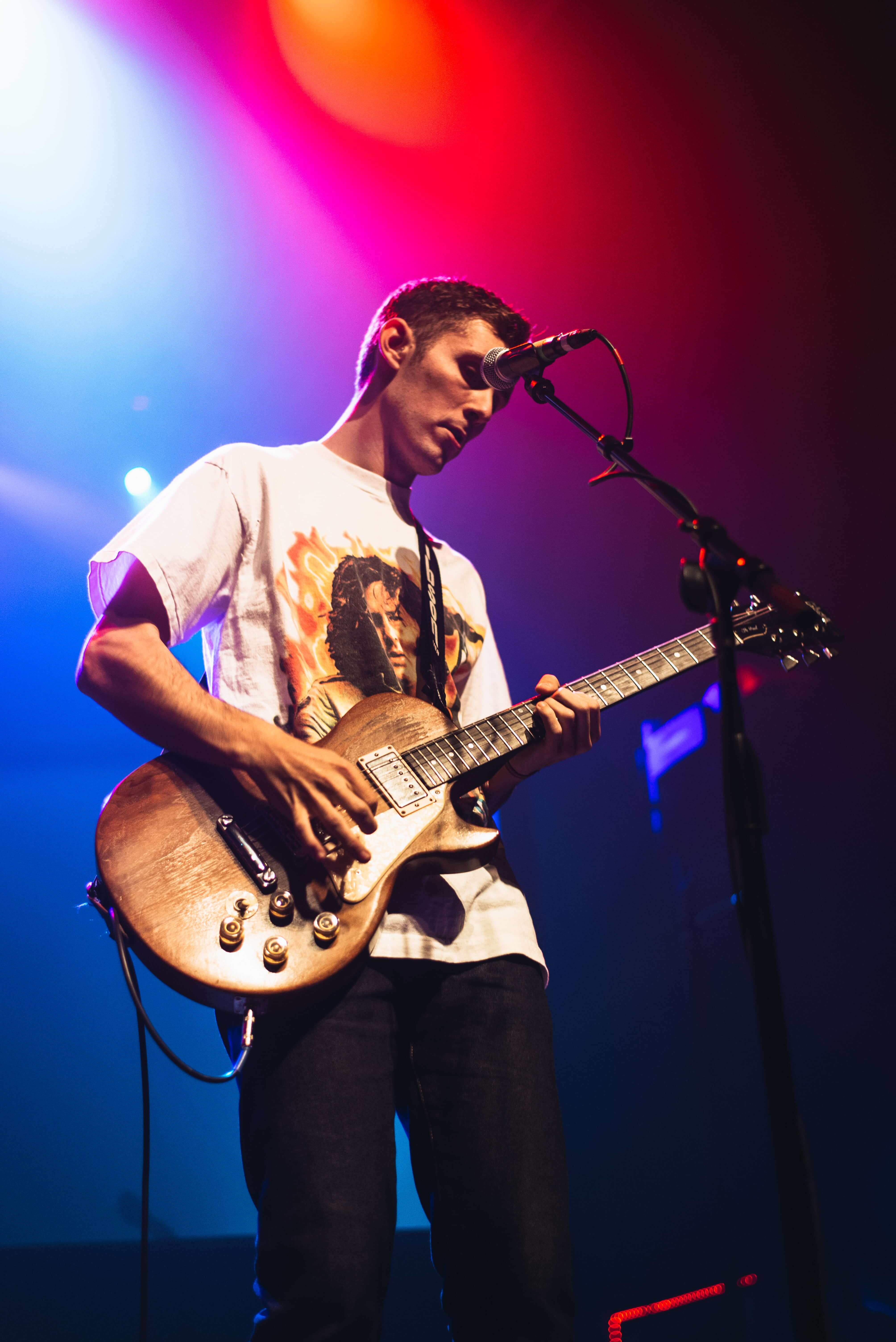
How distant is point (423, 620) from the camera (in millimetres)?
2053

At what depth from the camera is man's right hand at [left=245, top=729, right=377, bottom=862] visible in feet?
4.81

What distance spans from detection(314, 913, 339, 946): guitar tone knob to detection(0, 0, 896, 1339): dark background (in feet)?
6.04

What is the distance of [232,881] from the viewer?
4.71ft

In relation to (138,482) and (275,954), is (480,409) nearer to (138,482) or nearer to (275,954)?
(275,954)

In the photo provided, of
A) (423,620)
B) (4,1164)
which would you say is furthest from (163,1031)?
(423,620)

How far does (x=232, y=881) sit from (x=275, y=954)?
0.53 ft

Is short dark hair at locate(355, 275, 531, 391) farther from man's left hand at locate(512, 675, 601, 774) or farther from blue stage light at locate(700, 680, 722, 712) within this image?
blue stage light at locate(700, 680, 722, 712)

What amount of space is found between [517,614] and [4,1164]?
9.83 ft

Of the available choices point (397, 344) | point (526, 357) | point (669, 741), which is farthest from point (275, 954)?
point (669, 741)

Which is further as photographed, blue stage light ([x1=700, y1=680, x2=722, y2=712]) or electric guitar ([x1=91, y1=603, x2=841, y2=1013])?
blue stage light ([x1=700, y1=680, x2=722, y2=712])

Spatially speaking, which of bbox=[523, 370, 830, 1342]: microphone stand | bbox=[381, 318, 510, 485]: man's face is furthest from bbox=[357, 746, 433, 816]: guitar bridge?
bbox=[381, 318, 510, 485]: man's face

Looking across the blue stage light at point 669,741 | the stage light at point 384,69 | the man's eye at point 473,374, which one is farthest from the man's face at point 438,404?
the stage light at point 384,69

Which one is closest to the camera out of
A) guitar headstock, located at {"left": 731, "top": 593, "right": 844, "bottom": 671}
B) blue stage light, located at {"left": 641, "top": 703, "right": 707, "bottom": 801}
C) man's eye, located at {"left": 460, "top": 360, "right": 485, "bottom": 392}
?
guitar headstock, located at {"left": 731, "top": 593, "right": 844, "bottom": 671}

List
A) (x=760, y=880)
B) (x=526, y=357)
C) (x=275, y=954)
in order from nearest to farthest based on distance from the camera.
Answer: (x=760, y=880) → (x=275, y=954) → (x=526, y=357)
